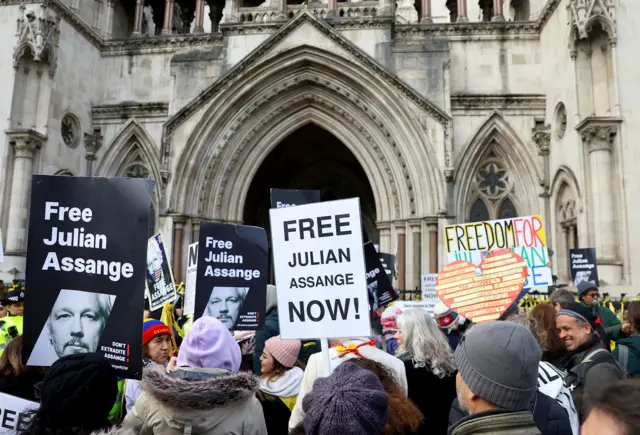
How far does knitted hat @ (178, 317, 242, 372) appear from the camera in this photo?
9.67ft

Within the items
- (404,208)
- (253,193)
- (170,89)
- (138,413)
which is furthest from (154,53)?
(138,413)

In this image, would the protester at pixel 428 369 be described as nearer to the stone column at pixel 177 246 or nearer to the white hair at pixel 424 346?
the white hair at pixel 424 346

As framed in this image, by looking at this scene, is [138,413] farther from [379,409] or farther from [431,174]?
[431,174]

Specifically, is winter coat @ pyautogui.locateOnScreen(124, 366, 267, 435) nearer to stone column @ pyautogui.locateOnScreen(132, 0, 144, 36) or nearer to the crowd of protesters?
the crowd of protesters

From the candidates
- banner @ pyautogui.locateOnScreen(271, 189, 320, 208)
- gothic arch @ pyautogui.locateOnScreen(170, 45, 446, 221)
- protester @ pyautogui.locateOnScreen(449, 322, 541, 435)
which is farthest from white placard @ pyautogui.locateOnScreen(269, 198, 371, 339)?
gothic arch @ pyautogui.locateOnScreen(170, 45, 446, 221)

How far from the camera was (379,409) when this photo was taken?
225 centimetres

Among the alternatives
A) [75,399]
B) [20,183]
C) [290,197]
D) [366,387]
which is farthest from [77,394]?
[20,183]

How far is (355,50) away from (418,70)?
2.15 meters

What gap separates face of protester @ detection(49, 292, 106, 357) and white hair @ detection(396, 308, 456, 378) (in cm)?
219

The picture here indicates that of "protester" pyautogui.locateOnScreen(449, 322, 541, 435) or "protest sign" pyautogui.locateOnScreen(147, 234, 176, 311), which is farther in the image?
"protest sign" pyautogui.locateOnScreen(147, 234, 176, 311)

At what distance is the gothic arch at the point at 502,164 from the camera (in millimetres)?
16719

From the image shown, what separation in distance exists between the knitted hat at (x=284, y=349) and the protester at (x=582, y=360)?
6.35 feet

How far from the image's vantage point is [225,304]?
6.20 metres

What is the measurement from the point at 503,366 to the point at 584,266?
1045 centimetres
